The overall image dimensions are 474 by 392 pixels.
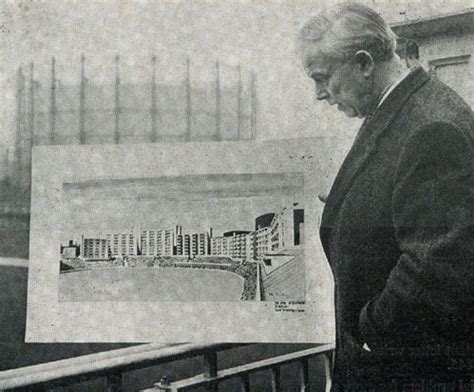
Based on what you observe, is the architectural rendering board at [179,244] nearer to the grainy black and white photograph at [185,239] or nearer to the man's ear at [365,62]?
the grainy black and white photograph at [185,239]

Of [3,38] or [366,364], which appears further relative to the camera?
[3,38]

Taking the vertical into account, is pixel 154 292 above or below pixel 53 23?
below

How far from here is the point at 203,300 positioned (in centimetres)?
84

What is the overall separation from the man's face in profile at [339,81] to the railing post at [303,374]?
1.13 ft

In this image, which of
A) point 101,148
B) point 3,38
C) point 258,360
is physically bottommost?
point 258,360

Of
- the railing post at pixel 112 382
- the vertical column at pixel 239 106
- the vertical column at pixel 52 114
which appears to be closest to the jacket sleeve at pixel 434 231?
the vertical column at pixel 239 106

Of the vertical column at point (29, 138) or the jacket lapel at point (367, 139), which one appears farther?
the vertical column at point (29, 138)

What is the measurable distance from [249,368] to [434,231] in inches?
12.7

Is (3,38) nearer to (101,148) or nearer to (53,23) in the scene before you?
(53,23)

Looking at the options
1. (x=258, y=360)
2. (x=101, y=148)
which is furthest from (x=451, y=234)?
(x=101, y=148)

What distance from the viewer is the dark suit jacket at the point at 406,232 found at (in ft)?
2.44

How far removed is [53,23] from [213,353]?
0.53 m

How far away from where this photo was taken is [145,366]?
84 cm

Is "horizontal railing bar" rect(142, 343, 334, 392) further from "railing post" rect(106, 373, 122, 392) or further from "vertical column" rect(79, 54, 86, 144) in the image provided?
"vertical column" rect(79, 54, 86, 144)
